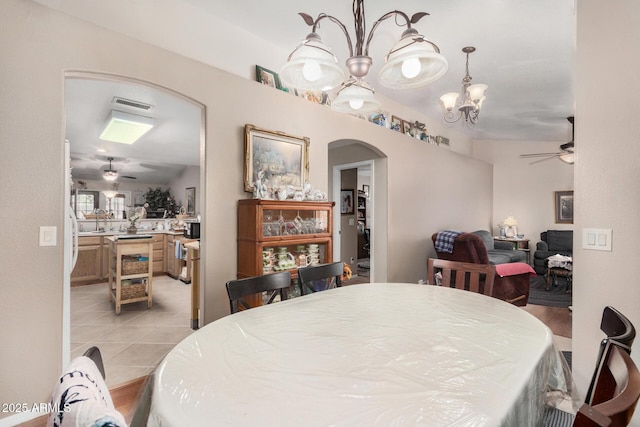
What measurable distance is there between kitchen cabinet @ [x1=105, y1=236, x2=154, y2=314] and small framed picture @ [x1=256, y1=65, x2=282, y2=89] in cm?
250

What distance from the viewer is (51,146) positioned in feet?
6.07

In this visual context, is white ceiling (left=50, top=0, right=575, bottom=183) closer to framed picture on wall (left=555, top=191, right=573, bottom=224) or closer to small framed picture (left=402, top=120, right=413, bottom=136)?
small framed picture (left=402, top=120, right=413, bottom=136)

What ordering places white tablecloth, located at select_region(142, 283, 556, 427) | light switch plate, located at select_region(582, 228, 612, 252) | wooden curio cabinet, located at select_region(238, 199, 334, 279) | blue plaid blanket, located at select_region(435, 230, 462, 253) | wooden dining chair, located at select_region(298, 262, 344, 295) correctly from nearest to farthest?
white tablecloth, located at select_region(142, 283, 556, 427), light switch plate, located at select_region(582, 228, 612, 252), wooden dining chair, located at select_region(298, 262, 344, 295), wooden curio cabinet, located at select_region(238, 199, 334, 279), blue plaid blanket, located at select_region(435, 230, 462, 253)

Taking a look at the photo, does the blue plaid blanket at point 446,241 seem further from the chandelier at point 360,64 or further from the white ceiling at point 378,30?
the chandelier at point 360,64

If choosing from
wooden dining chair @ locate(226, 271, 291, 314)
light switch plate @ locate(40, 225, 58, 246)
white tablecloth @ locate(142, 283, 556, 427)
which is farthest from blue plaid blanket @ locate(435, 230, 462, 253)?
light switch plate @ locate(40, 225, 58, 246)

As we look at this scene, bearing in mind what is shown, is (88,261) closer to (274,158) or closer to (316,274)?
(274,158)

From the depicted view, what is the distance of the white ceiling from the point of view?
7.53 feet

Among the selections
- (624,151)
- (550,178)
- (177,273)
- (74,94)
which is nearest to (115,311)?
(177,273)

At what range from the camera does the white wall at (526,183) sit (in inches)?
263

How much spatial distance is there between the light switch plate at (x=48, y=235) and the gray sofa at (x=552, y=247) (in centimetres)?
722

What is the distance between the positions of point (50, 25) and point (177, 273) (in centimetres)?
463

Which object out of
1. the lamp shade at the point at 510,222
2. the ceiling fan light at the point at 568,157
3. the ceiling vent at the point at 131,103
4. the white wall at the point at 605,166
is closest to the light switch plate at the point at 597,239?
the white wall at the point at 605,166

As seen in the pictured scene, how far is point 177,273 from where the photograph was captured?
226 inches

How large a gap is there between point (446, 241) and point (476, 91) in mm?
2108
